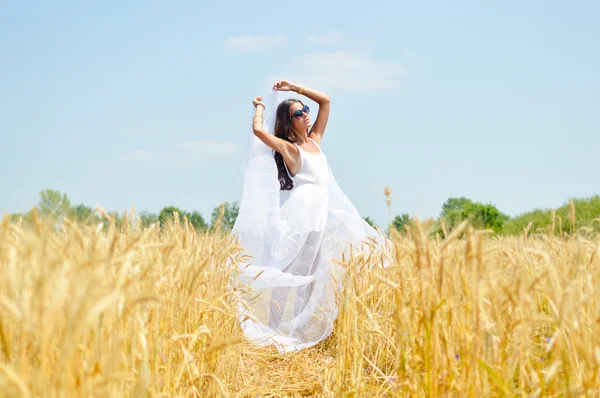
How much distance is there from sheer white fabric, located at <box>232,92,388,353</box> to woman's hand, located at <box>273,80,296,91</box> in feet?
2.20

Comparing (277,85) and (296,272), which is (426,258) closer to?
(296,272)

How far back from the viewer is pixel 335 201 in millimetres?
4344

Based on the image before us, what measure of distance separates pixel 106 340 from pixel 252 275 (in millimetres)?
2409

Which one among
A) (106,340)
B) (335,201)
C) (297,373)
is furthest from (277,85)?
(106,340)

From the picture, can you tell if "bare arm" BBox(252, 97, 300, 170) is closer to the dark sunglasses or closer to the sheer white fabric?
the sheer white fabric

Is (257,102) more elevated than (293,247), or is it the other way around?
(257,102)

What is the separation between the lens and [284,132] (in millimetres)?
4395

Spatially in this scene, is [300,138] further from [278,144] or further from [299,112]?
[278,144]

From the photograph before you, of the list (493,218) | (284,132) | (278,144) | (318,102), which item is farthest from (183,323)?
(493,218)

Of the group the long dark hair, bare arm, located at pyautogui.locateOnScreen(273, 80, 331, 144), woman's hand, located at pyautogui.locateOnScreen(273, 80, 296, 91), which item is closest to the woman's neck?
the long dark hair

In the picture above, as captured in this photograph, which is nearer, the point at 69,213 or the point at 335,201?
the point at 69,213

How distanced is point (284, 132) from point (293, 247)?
992mm

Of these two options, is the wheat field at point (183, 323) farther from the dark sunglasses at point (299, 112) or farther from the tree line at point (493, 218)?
the dark sunglasses at point (299, 112)

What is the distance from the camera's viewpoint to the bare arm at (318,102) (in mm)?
4695
